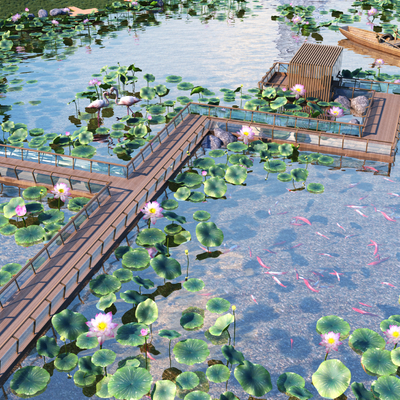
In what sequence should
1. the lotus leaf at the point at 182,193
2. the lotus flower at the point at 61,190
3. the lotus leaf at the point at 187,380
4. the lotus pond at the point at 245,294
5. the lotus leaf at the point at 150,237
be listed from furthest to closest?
1. the lotus leaf at the point at 182,193
2. the lotus flower at the point at 61,190
3. the lotus leaf at the point at 150,237
4. the lotus pond at the point at 245,294
5. the lotus leaf at the point at 187,380

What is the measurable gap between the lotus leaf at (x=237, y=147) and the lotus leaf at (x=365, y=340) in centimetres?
914

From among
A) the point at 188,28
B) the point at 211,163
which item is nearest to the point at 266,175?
the point at 211,163

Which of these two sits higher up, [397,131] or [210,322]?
[397,131]

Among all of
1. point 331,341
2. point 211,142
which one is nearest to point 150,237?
point 331,341

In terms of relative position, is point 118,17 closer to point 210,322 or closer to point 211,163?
point 211,163

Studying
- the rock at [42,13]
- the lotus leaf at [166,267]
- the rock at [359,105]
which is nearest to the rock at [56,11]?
the rock at [42,13]

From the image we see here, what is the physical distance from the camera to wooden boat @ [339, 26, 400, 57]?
90.8 feet

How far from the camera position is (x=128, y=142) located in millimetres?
18141

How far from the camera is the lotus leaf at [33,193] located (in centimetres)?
1465

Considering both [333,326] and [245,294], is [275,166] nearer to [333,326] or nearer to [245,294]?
[245,294]

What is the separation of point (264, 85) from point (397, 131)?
7405mm

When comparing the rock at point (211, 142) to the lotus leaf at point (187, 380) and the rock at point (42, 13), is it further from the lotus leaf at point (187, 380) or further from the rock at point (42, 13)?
the rock at point (42, 13)

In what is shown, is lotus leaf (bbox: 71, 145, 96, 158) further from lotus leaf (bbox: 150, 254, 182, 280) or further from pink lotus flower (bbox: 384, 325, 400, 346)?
pink lotus flower (bbox: 384, 325, 400, 346)

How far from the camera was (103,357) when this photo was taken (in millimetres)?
9164
